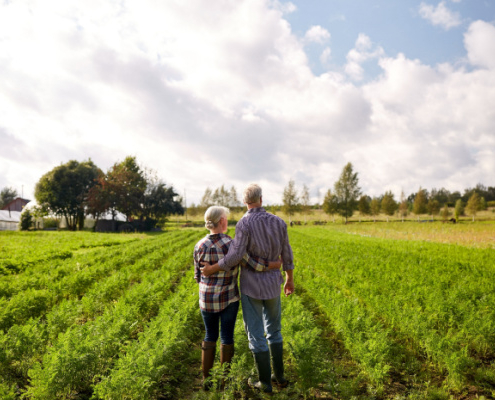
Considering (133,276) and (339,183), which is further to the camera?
(339,183)

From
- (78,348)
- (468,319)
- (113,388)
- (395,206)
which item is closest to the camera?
(113,388)

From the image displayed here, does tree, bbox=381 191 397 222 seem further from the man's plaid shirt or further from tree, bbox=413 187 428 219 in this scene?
the man's plaid shirt

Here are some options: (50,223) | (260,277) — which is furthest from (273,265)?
(50,223)

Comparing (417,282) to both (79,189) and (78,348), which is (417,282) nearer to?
(78,348)

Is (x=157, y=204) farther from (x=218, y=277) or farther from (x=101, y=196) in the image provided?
(x=218, y=277)

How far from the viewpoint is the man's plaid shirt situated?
11.3 ft

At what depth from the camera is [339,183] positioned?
191 ft

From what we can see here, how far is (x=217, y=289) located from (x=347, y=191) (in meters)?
57.7

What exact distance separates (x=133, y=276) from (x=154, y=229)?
3737 cm

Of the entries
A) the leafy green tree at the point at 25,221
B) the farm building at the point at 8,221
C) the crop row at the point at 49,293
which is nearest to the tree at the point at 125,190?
the leafy green tree at the point at 25,221

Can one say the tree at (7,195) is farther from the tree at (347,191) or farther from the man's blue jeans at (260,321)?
the man's blue jeans at (260,321)

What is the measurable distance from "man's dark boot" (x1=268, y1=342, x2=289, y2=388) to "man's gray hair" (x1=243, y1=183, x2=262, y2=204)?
175 centimetres

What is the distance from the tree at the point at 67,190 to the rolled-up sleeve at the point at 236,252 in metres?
44.9

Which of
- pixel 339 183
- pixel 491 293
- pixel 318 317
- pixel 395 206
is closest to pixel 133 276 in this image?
pixel 318 317
